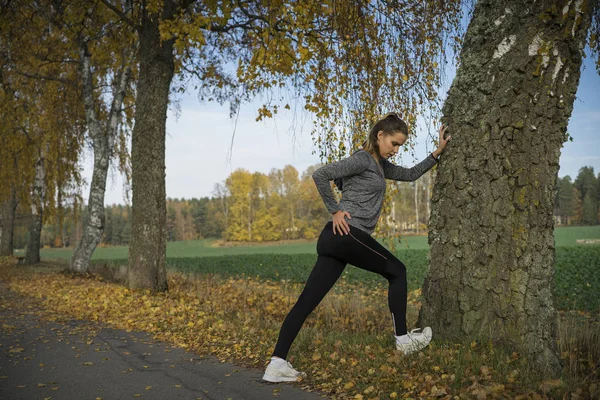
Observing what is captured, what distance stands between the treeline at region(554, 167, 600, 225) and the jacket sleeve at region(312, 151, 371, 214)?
94596 millimetres

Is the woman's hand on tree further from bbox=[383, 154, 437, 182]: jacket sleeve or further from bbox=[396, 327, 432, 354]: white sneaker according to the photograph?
bbox=[396, 327, 432, 354]: white sneaker

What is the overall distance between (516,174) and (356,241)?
1.40 meters

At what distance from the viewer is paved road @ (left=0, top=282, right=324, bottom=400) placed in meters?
4.14

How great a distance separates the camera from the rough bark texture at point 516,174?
4.15 metres

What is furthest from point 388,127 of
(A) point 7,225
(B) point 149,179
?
(A) point 7,225

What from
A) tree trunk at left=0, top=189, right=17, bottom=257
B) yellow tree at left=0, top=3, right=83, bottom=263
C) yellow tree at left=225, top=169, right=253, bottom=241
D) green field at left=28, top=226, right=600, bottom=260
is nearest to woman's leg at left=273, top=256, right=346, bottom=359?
yellow tree at left=0, top=3, right=83, bottom=263

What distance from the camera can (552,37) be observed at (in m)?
4.18

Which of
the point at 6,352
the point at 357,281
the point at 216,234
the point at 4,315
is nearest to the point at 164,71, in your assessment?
the point at 4,315

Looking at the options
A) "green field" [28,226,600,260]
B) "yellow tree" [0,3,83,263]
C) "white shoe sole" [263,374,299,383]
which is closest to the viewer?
"white shoe sole" [263,374,299,383]

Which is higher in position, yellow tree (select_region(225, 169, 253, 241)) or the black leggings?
yellow tree (select_region(225, 169, 253, 241))

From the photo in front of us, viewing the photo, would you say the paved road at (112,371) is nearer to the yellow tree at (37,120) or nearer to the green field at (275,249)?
the yellow tree at (37,120)

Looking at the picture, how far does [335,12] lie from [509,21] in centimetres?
159

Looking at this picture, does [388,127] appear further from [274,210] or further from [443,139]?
[274,210]

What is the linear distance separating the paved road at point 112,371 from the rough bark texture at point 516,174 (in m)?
1.64
